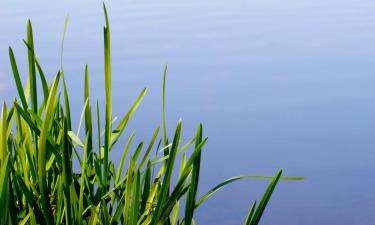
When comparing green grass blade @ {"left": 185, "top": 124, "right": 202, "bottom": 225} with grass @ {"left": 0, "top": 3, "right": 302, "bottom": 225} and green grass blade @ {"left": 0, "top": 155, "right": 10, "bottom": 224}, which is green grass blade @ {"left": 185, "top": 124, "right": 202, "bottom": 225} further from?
green grass blade @ {"left": 0, "top": 155, "right": 10, "bottom": 224}

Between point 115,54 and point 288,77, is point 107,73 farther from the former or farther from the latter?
point 115,54

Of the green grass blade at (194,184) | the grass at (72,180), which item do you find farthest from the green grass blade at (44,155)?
the green grass blade at (194,184)

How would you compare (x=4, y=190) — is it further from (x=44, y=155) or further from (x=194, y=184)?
(x=194, y=184)

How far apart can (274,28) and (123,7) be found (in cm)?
192

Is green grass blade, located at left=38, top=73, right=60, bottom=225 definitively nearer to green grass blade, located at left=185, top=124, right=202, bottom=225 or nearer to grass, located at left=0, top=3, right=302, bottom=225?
grass, located at left=0, top=3, right=302, bottom=225

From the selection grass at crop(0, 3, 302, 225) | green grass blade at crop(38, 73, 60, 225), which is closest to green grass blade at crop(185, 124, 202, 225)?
grass at crop(0, 3, 302, 225)

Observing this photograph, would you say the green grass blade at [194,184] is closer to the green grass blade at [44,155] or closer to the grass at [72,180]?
the grass at [72,180]

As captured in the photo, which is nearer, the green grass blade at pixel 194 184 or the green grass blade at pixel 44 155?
the green grass blade at pixel 44 155

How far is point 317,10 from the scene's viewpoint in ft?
24.3

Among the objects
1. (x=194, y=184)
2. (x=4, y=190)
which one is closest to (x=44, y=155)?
(x=4, y=190)

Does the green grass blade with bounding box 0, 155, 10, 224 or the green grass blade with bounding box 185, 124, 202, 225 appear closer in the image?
the green grass blade with bounding box 0, 155, 10, 224

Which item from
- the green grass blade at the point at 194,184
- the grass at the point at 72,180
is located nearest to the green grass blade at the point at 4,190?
the grass at the point at 72,180

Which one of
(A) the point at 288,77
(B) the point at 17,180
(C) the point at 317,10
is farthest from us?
(C) the point at 317,10

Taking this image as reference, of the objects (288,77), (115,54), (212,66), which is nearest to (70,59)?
(115,54)
